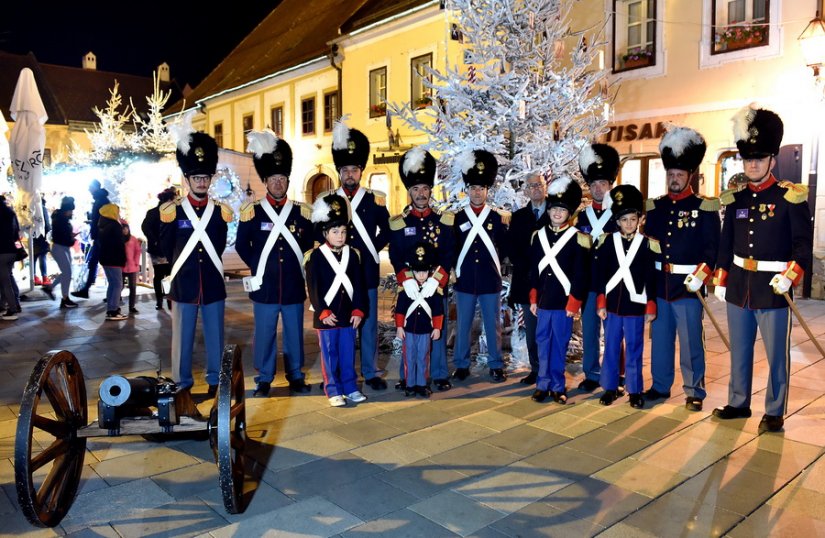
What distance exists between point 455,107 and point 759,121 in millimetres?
3583

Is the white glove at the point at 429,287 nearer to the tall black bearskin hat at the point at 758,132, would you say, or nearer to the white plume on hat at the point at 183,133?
the white plume on hat at the point at 183,133

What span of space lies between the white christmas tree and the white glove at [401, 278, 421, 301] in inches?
79.0

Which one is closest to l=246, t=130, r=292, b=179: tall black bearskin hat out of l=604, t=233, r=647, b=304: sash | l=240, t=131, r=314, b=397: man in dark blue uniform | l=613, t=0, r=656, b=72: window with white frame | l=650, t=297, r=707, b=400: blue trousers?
l=240, t=131, r=314, b=397: man in dark blue uniform

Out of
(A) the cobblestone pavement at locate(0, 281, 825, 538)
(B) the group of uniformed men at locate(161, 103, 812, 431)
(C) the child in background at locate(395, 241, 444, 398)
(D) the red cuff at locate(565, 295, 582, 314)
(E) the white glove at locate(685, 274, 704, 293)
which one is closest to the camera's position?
(A) the cobblestone pavement at locate(0, 281, 825, 538)

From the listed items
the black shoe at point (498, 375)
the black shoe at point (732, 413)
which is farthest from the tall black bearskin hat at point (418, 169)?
the black shoe at point (732, 413)

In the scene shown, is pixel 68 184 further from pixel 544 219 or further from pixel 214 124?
pixel 544 219

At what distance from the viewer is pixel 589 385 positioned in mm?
6305

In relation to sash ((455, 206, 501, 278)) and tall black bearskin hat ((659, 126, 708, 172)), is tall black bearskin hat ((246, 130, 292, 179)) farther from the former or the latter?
tall black bearskin hat ((659, 126, 708, 172))

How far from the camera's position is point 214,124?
32156mm

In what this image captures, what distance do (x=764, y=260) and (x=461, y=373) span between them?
288cm

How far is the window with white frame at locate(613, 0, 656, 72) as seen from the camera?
14508mm

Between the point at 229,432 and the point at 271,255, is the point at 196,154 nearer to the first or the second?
the point at 271,255

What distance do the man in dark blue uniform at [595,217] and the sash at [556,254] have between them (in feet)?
1.35

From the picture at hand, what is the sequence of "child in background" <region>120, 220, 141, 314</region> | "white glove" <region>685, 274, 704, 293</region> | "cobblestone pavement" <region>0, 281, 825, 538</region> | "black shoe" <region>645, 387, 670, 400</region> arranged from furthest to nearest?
1. "child in background" <region>120, 220, 141, 314</region>
2. "black shoe" <region>645, 387, 670, 400</region>
3. "white glove" <region>685, 274, 704, 293</region>
4. "cobblestone pavement" <region>0, 281, 825, 538</region>
